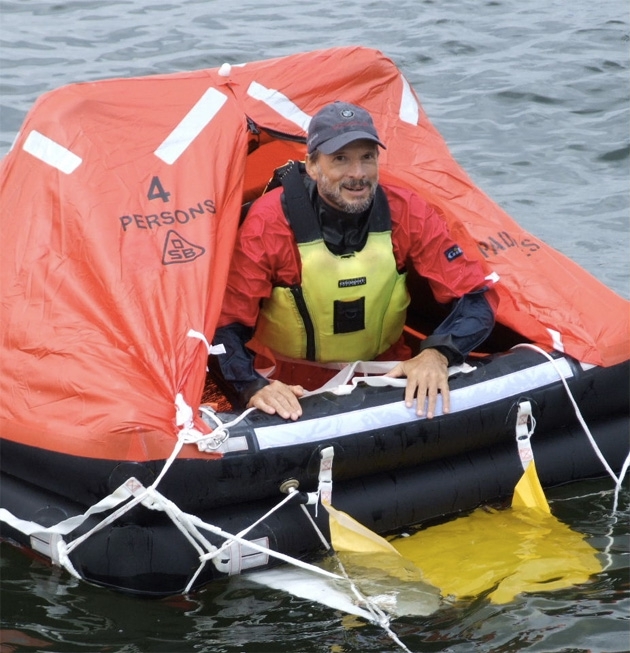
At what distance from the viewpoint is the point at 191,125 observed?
13.5 ft

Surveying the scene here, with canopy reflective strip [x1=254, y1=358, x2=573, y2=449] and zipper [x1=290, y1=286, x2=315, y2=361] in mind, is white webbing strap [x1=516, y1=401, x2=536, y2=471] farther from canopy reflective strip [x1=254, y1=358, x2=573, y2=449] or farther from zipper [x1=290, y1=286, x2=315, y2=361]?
zipper [x1=290, y1=286, x2=315, y2=361]

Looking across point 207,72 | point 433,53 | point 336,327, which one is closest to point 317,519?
point 336,327

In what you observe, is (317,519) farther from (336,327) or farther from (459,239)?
(459,239)

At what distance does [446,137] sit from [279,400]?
4.29 meters

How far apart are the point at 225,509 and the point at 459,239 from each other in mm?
1327

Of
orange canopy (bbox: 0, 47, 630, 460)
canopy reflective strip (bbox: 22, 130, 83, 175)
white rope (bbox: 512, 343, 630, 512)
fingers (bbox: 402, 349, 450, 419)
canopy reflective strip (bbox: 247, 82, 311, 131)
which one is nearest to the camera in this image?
orange canopy (bbox: 0, 47, 630, 460)

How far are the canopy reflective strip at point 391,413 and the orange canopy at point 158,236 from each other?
174 millimetres

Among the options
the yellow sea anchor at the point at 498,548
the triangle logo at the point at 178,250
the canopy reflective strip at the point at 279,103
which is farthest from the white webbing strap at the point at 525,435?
the canopy reflective strip at the point at 279,103

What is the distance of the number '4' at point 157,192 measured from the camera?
12.9 ft

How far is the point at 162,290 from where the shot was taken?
3674mm

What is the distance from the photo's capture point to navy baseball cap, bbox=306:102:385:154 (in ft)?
12.0

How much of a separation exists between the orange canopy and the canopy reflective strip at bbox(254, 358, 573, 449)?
0.57ft

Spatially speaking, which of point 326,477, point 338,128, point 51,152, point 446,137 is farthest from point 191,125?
point 446,137

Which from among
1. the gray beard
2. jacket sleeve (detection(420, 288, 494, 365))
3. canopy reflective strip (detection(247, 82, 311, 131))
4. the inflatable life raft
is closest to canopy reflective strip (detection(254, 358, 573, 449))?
the inflatable life raft
